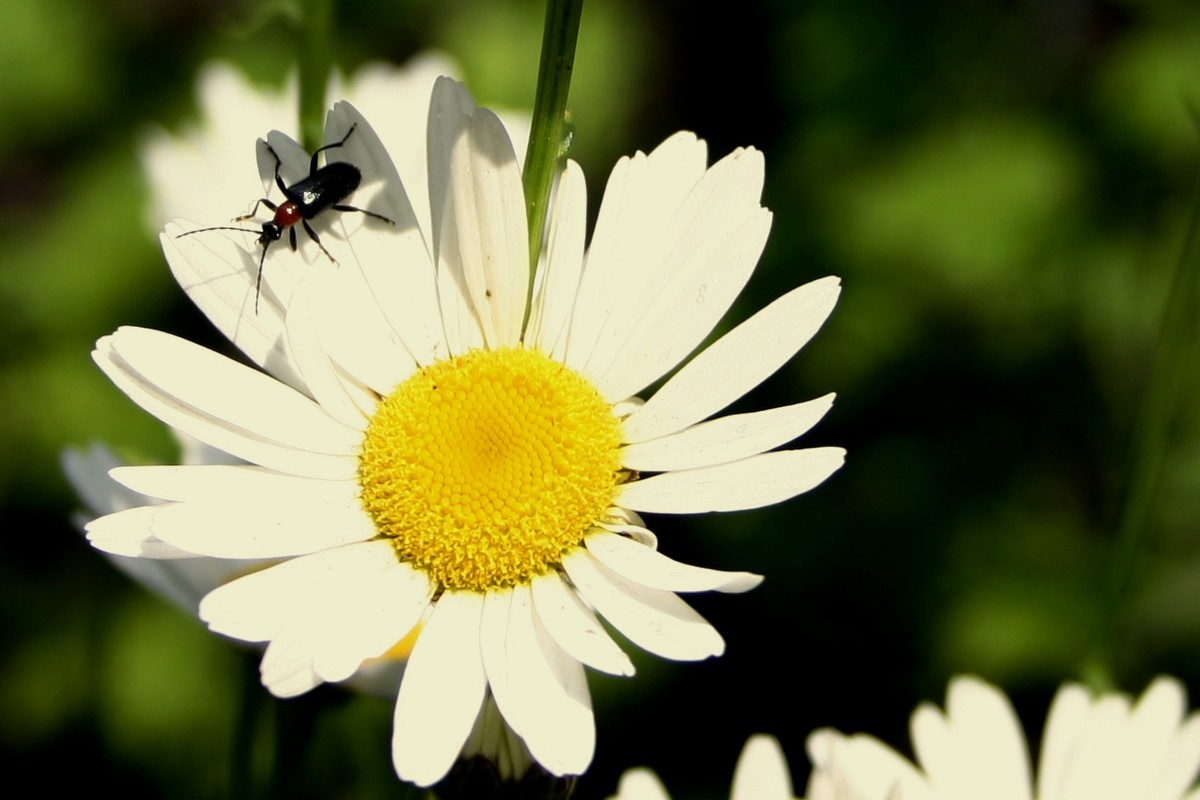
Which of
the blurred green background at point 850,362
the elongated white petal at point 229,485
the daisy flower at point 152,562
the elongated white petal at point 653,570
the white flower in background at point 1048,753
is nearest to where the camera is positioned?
the elongated white petal at point 653,570

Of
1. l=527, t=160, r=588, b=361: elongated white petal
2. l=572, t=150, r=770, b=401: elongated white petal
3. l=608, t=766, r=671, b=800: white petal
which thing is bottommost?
l=608, t=766, r=671, b=800: white petal

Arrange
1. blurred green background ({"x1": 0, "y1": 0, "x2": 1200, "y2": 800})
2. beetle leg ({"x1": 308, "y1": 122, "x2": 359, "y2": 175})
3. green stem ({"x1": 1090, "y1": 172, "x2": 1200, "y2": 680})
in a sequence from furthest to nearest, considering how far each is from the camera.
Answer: blurred green background ({"x1": 0, "y1": 0, "x2": 1200, "y2": 800}), green stem ({"x1": 1090, "y1": 172, "x2": 1200, "y2": 680}), beetle leg ({"x1": 308, "y1": 122, "x2": 359, "y2": 175})

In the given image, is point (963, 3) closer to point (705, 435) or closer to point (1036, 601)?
point (1036, 601)

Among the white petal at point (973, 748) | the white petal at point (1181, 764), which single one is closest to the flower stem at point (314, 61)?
the white petal at point (973, 748)

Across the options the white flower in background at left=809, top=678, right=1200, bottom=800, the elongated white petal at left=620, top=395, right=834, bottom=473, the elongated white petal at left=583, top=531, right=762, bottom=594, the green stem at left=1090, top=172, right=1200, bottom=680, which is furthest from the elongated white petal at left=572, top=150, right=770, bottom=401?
the green stem at left=1090, top=172, right=1200, bottom=680

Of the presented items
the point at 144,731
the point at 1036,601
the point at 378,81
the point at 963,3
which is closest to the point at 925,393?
the point at 1036,601

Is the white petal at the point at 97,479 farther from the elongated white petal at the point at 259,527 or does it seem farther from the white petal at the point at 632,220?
the white petal at the point at 632,220

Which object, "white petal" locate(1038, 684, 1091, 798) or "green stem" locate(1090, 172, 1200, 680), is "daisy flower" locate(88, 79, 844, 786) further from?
"green stem" locate(1090, 172, 1200, 680)
